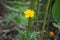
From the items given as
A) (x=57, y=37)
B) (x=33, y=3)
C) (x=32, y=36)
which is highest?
(x=33, y=3)

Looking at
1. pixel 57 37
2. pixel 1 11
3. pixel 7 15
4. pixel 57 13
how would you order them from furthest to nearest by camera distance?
1. pixel 1 11
2. pixel 7 15
3. pixel 57 37
4. pixel 57 13

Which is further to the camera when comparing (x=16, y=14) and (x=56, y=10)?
(x=16, y=14)

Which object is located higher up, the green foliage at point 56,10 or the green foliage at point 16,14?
the green foliage at point 56,10

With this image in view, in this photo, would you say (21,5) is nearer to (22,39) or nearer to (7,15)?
(7,15)

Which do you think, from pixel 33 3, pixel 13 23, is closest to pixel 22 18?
pixel 13 23

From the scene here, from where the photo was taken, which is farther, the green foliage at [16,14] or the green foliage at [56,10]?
the green foliage at [16,14]

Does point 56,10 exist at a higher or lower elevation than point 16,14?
higher

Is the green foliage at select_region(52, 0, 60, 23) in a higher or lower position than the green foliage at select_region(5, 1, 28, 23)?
higher

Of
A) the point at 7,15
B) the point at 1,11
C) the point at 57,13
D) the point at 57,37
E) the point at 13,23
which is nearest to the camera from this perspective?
the point at 57,13

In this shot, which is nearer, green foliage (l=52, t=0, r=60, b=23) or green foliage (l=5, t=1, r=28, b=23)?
green foliage (l=52, t=0, r=60, b=23)

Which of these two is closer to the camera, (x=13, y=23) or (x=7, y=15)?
(x=13, y=23)

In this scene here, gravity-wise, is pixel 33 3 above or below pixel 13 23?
above
